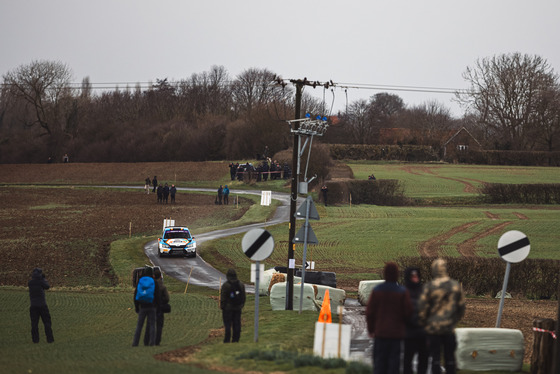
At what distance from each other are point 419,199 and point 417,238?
25.9 metres

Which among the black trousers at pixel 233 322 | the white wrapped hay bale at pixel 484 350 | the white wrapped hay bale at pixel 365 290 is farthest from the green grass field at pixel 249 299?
the white wrapped hay bale at pixel 365 290

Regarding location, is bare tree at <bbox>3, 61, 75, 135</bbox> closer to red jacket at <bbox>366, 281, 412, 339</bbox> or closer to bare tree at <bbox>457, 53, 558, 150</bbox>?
bare tree at <bbox>457, 53, 558, 150</bbox>

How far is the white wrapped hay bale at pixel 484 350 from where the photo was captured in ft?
41.0

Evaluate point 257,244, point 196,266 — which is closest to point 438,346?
point 257,244

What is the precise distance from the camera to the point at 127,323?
18797 mm

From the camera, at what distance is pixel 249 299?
2534 centimetres

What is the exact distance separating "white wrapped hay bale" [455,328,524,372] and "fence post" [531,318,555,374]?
1.34 ft

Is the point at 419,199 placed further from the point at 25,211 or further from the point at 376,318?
the point at 376,318

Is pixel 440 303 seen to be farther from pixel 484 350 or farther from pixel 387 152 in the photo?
pixel 387 152

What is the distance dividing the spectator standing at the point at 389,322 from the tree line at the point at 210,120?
77053mm

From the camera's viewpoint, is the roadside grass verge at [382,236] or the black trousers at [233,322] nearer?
the black trousers at [233,322]

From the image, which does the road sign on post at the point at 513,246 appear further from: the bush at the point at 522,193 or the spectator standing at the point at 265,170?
the spectator standing at the point at 265,170

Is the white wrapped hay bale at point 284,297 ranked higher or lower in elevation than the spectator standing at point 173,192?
lower

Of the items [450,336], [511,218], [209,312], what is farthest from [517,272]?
[511,218]
